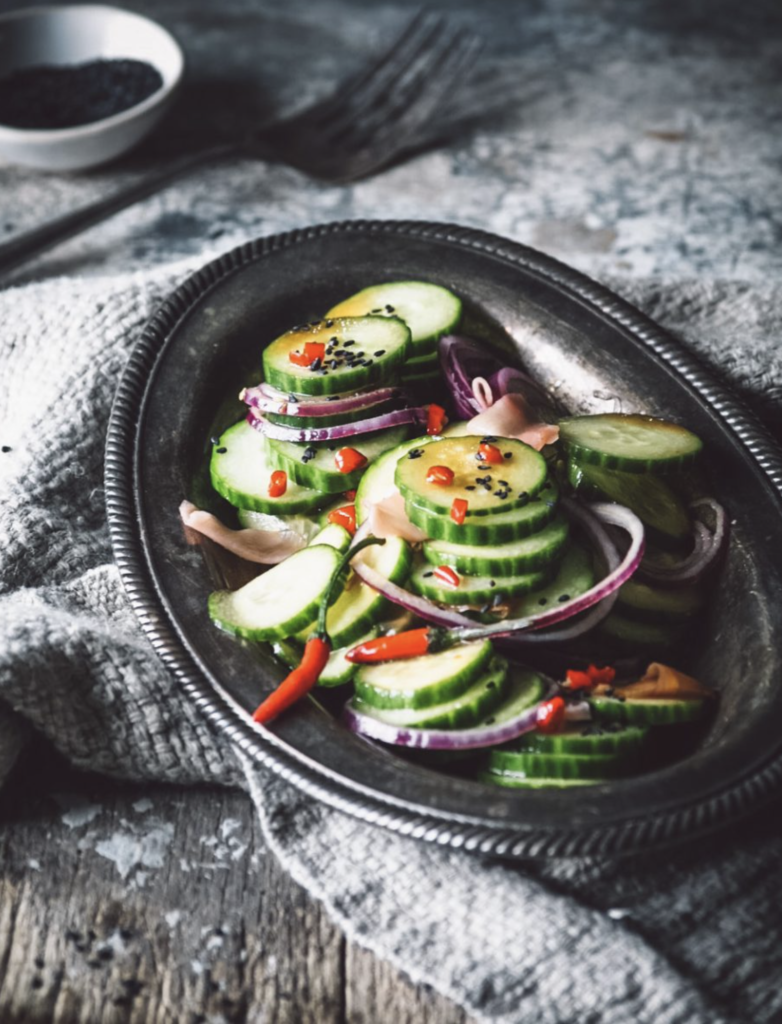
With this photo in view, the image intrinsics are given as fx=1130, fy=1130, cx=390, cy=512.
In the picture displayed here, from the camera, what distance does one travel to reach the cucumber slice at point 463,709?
7.98ft

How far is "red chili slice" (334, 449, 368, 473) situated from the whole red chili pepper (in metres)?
0.31

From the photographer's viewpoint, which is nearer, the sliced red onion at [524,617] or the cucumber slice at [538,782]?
the cucumber slice at [538,782]

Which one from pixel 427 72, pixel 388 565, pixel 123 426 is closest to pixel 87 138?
pixel 427 72

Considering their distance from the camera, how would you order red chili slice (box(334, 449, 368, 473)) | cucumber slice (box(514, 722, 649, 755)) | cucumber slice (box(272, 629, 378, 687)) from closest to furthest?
cucumber slice (box(514, 722, 649, 755)), cucumber slice (box(272, 629, 378, 687)), red chili slice (box(334, 449, 368, 473))

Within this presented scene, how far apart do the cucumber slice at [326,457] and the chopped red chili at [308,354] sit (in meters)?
0.23

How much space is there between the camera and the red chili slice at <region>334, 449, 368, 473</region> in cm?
294

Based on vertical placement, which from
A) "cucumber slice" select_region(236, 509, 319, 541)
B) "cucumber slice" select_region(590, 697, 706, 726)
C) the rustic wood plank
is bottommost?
the rustic wood plank

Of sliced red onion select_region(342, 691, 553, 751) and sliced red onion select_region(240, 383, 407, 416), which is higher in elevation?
sliced red onion select_region(240, 383, 407, 416)

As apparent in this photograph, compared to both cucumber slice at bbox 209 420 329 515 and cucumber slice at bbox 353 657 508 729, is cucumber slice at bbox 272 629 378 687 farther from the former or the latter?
cucumber slice at bbox 209 420 329 515

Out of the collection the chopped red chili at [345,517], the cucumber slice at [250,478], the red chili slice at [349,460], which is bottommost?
the cucumber slice at [250,478]

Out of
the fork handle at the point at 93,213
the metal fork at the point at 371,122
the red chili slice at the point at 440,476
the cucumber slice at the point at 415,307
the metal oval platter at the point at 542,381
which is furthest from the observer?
the metal fork at the point at 371,122

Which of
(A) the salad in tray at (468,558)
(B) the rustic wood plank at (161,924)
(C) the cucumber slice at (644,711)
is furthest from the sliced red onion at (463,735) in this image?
(B) the rustic wood plank at (161,924)

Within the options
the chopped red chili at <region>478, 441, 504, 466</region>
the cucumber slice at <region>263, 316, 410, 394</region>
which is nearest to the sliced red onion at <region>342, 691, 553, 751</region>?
the chopped red chili at <region>478, 441, 504, 466</region>

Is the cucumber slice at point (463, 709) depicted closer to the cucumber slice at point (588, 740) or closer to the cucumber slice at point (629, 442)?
the cucumber slice at point (588, 740)
